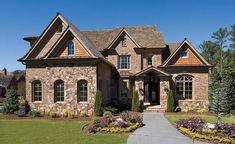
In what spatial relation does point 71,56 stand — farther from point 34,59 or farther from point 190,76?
point 190,76

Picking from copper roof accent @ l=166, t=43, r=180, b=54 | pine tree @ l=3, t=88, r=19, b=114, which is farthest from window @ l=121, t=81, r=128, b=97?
pine tree @ l=3, t=88, r=19, b=114

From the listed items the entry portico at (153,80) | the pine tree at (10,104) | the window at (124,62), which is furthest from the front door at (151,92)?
the pine tree at (10,104)

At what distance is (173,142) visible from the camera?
1178cm

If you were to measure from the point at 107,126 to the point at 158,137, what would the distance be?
11.4 feet

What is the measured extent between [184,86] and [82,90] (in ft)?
37.1

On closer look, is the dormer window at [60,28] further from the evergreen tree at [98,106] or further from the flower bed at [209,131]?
the flower bed at [209,131]

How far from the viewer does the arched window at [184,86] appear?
25.2 m

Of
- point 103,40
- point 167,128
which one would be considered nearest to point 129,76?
point 103,40

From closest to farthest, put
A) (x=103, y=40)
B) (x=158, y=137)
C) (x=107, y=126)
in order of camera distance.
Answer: (x=158, y=137) → (x=107, y=126) → (x=103, y=40)

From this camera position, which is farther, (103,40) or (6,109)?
(103,40)

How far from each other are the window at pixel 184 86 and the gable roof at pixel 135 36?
14.7 ft

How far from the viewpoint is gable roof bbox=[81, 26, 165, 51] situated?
27516 mm

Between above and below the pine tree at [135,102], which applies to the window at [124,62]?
above

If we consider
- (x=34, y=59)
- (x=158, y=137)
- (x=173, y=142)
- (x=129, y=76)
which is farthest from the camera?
(x=129, y=76)
